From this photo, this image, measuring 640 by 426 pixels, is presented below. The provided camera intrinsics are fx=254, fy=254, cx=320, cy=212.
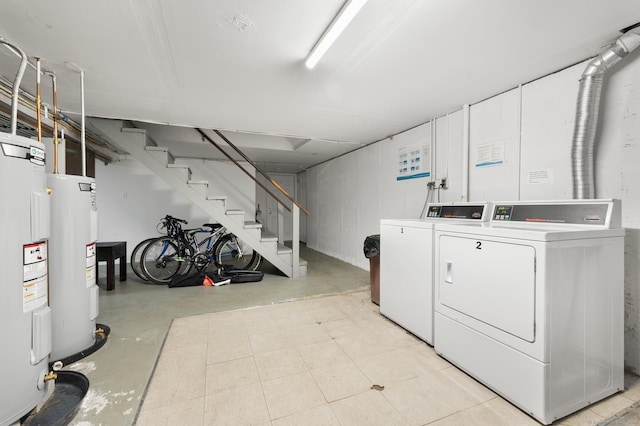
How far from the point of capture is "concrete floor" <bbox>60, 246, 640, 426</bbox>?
141cm

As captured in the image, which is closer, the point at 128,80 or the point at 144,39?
the point at 144,39

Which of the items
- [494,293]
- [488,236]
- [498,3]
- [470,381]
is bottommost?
[470,381]

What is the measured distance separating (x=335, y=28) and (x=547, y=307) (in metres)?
1.86

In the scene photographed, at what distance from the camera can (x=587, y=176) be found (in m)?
1.75

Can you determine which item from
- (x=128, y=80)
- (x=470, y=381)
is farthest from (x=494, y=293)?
(x=128, y=80)

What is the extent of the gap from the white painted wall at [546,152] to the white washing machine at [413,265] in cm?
53

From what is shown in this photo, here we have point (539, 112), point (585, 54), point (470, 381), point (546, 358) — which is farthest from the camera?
point (539, 112)

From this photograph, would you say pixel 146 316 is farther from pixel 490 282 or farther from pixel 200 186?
pixel 490 282

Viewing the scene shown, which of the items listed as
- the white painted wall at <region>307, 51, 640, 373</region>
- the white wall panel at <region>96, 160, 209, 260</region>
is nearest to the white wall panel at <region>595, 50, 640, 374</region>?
the white painted wall at <region>307, 51, 640, 373</region>

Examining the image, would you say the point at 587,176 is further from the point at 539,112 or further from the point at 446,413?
the point at 446,413

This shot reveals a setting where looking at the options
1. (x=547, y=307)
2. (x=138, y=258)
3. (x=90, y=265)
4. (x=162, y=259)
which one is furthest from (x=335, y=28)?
(x=138, y=258)

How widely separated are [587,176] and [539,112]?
67cm

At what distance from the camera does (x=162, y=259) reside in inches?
146

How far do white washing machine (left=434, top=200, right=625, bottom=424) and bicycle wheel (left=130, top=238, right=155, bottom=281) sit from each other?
3958mm
